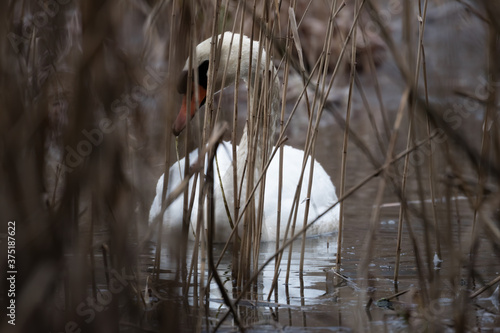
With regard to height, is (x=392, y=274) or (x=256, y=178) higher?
(x=256, y=178)

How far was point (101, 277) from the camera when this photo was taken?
126 inches

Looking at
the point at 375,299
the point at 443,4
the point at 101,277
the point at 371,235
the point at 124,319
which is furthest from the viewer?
the point at 101,277

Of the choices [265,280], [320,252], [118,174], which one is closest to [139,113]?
[118,174]

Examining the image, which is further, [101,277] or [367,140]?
[367,140]

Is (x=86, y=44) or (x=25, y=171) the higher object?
(x=86, y=44)

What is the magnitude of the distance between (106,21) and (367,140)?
636cm

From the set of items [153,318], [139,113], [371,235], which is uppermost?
[139,113]

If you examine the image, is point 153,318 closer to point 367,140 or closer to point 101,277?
point 101,277

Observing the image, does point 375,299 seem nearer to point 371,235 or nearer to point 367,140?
point 371,235

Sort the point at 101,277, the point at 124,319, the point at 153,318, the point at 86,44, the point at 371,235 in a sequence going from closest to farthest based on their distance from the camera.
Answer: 1. the point at 86,44
2. the point at 124,319
3. the point at 371,235
4. the point at 153,318
5. the point at 101,277

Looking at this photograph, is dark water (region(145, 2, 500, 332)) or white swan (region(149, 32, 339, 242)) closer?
dark water (region(145, 2, 500, 332))

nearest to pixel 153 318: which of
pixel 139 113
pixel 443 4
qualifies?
pixel 139 113

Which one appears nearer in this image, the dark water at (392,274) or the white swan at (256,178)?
the dark water at (392,274)

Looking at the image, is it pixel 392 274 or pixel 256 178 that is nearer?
pixel 392 274
